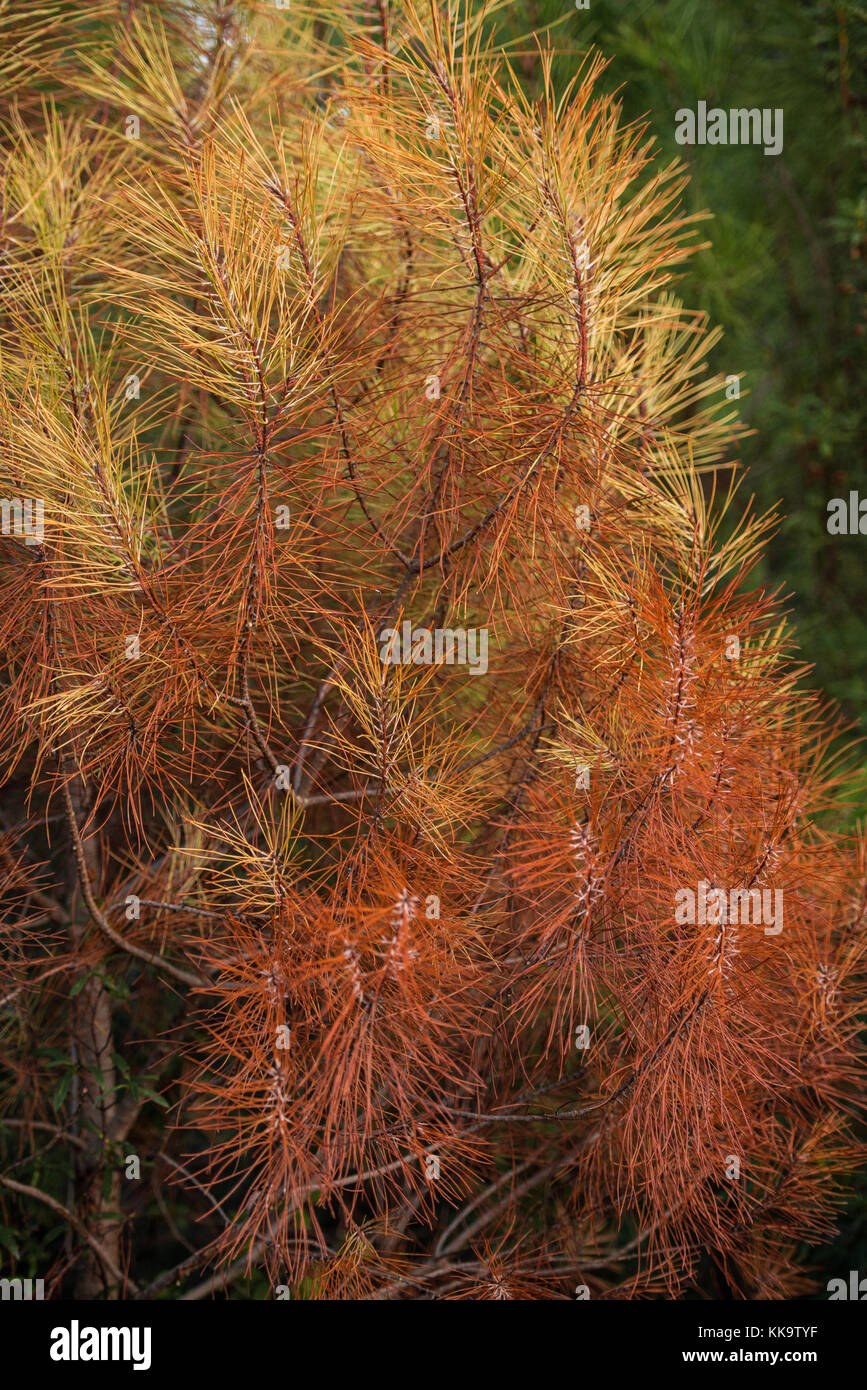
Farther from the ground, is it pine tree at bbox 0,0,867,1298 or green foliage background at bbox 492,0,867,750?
green foliage background at bbox 492,0,867,750

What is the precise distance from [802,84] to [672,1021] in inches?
63.6

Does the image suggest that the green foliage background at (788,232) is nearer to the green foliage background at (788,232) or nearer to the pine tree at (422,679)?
the green foliage background at (788,232)

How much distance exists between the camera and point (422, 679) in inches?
32.7

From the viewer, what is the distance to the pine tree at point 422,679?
2.37 feet

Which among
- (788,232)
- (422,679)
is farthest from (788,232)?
(422,679)

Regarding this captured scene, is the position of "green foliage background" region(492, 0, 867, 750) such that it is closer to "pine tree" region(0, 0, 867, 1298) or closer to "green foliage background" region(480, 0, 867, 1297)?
"green foliage background" region(480, 0, 867, 1297)

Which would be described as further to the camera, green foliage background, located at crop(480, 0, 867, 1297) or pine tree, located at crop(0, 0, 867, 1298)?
green foliage background, located at crop(480, 0, 867, 1297)

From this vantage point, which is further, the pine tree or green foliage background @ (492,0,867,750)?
green foliage background @ (492,0,867,750)

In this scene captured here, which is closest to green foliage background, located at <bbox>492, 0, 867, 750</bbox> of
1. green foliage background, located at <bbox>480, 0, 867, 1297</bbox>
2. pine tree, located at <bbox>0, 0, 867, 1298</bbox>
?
green foliage background, located at <bbox>480, 0, 867, 1297</bbox>

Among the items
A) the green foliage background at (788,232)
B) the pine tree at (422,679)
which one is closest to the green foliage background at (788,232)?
the green foliage background at (788,232)

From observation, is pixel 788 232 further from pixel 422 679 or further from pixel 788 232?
pixel 422 679

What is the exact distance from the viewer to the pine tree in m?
0.72

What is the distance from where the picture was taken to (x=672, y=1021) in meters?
0.78

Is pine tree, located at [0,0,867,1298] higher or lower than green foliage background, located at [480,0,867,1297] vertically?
lower
